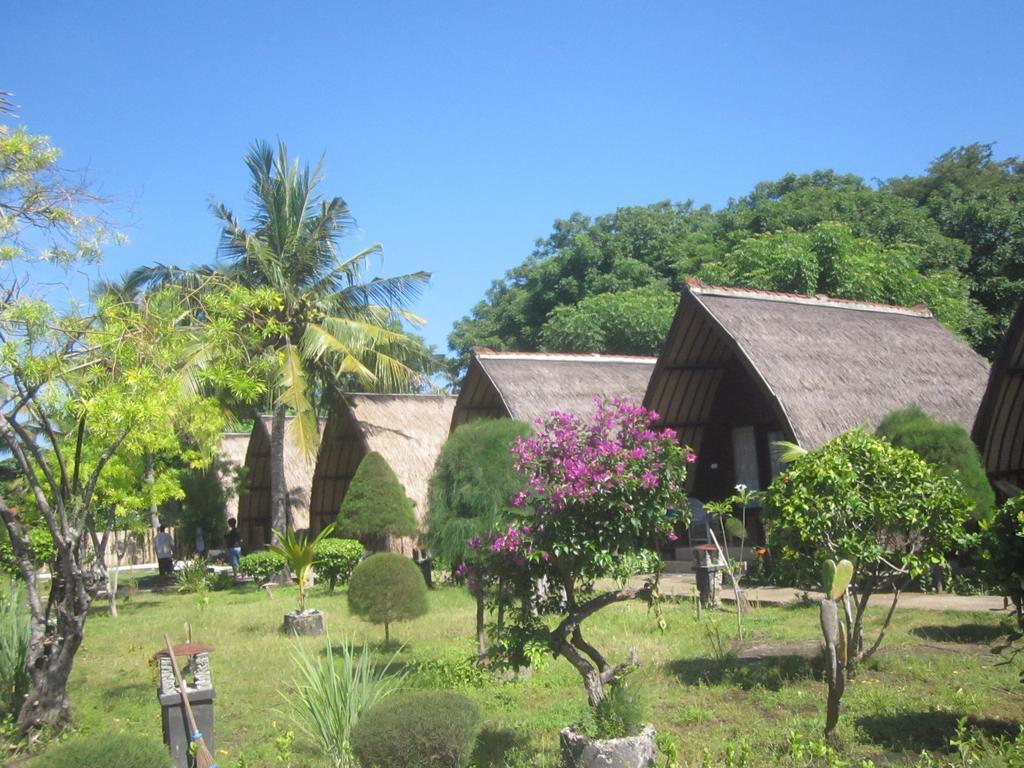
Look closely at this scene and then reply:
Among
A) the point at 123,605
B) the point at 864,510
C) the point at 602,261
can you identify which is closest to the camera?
the point at 864,510

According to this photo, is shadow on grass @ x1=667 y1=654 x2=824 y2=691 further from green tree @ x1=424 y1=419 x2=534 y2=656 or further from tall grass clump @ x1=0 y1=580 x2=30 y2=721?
tall grass clump @ x1=0 y1=580 x2=30 y2=721

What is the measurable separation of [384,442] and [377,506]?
3.06 metres

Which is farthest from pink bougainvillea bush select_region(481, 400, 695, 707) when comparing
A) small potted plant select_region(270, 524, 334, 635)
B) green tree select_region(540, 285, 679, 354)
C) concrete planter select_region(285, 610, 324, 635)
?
green tree select_region(540, 285, 679, 354)

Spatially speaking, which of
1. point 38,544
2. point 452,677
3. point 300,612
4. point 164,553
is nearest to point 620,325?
point 164,553

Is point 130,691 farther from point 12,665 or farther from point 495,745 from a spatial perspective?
point 495,745

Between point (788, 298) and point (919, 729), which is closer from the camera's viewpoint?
point (919, 729)

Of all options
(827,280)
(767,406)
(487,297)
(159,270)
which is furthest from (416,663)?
(487,297)

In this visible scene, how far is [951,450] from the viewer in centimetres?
1205

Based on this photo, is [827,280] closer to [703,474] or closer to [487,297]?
[703,474]

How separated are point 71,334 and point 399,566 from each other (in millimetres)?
4610

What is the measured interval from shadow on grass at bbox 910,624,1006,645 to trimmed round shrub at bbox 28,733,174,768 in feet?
24.2

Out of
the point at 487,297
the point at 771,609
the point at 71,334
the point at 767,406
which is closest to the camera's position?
the point at 71,334

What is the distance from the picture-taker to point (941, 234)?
91.6 feet

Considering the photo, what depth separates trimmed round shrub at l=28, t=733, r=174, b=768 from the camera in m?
4.63
